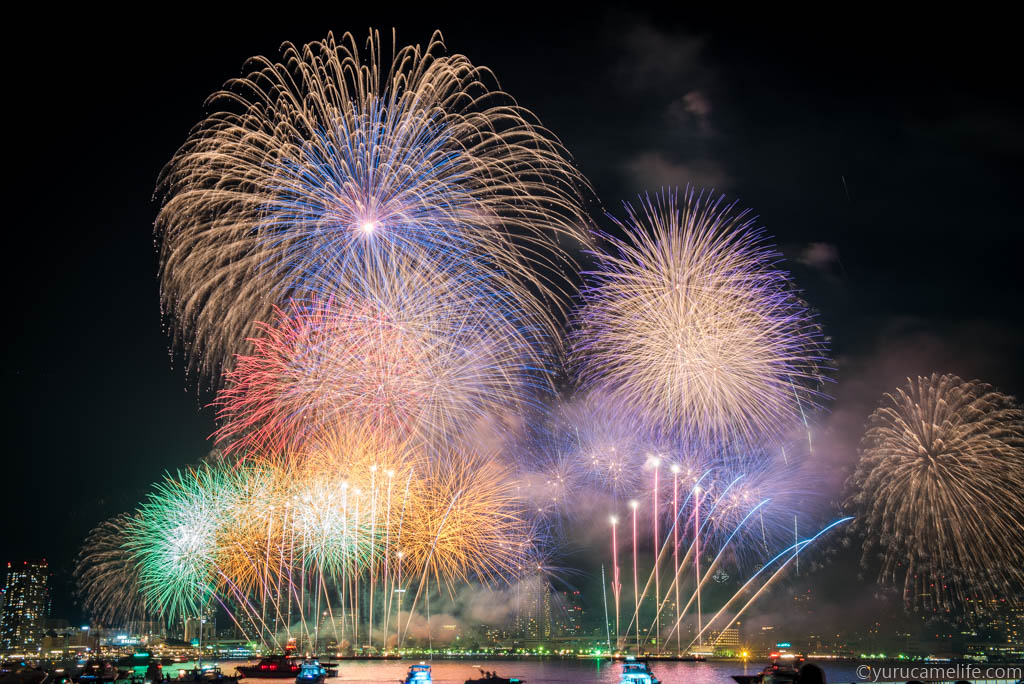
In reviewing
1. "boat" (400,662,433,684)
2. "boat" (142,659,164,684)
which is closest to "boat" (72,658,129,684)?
"boat" (142,659,164,684)

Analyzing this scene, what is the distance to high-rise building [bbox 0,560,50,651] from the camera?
614 ft

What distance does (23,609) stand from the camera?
19025 cm

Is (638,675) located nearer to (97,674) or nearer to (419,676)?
(419,676)

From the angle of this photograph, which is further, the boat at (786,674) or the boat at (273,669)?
the boat at (273,669)

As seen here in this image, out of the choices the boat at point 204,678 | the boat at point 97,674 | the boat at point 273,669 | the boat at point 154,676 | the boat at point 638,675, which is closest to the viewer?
the boat at point 97,674

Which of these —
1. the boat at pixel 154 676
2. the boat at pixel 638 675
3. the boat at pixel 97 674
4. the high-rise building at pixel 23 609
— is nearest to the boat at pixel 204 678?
the boat at pixel 154 676

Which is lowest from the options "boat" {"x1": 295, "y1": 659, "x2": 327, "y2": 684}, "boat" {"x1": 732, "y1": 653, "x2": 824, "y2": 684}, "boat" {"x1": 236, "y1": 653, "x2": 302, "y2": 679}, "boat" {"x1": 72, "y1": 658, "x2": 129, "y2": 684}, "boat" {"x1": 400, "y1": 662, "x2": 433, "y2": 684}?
"boat" {"x1": 236, "y1": 653, "x2": 302, "y2": 679}

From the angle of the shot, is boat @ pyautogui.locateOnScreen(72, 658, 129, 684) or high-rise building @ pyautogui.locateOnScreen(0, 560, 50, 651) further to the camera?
high-rise building @ pyautogui.locateOnScreen(0, 560, 50, 651)

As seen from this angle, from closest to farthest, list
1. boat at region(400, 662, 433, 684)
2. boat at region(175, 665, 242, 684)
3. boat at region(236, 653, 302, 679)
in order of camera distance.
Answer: boat at region(400, 662, 433, 684) < boat at region(175, 665, 242, 684) < boat at region(236, 653, 302, 679)

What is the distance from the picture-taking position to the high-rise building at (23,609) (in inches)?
7368

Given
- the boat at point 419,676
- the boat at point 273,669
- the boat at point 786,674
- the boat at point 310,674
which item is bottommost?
the boat at point 273,669

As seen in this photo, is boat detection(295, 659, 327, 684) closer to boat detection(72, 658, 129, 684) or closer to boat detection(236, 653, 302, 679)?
boat detection(236, 653, 302, 679)

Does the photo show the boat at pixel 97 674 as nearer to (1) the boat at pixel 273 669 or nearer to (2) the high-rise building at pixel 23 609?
(1) the boat at pixel 273 669

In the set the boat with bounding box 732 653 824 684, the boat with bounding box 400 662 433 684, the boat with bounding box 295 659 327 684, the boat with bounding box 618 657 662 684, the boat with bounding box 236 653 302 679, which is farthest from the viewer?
the boat with bounding box 236 653 302 679
